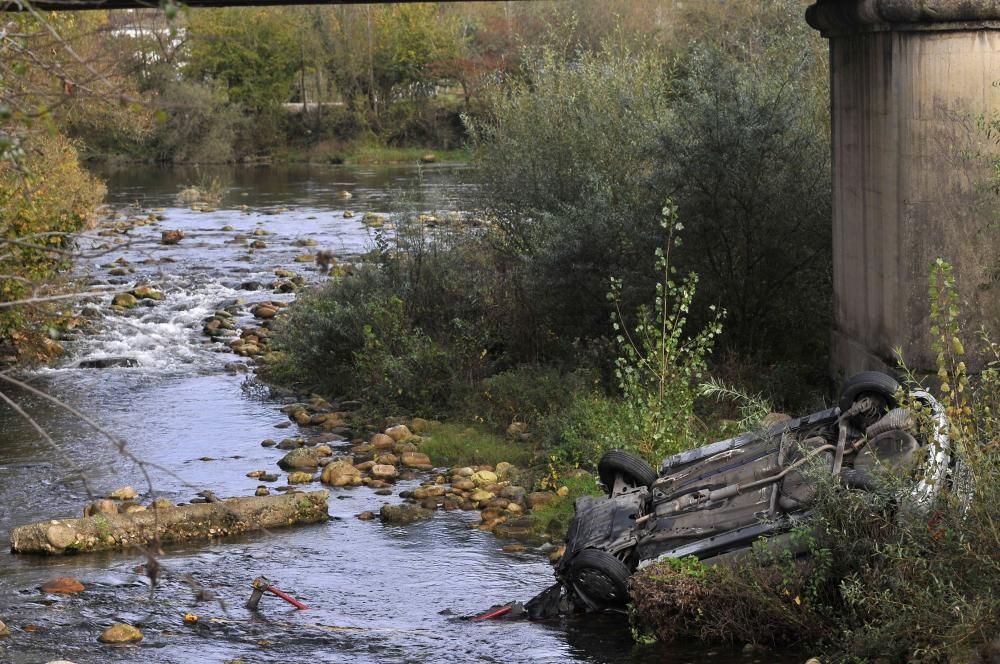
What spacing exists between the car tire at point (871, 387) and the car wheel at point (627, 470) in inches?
69.8

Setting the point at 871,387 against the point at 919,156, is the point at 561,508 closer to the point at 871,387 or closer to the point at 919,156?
the point at 871,387

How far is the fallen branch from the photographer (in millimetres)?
10656

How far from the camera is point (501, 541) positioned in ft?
35.6

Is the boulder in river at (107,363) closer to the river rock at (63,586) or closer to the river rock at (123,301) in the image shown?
the river rock at (123,301)

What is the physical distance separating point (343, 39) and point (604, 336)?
4162 cm

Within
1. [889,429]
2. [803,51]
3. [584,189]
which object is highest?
[803,51]

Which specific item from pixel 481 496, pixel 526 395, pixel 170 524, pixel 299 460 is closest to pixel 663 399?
pixel 481 496

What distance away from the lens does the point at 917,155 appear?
11258 millimetres

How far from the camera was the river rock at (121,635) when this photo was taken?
8641 millimetres

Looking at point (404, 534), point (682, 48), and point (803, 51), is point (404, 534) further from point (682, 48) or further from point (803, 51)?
point (682, 48)

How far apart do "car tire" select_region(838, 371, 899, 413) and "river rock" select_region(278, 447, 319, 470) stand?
255 inches

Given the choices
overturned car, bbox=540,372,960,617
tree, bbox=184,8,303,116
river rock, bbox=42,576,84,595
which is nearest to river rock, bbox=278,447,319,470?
river rock, bbox=42,576,84,595

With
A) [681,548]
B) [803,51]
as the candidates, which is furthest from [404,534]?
[803,51]

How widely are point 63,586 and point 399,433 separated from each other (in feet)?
16.5
